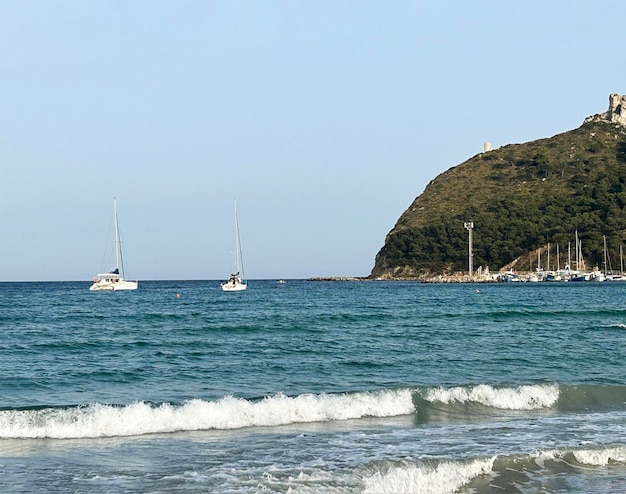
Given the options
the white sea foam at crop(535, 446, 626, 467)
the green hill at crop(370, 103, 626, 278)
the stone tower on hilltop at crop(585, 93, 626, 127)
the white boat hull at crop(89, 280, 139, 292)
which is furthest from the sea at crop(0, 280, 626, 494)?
the stone tower on hilltop at crop(585, 93, 626, 127)

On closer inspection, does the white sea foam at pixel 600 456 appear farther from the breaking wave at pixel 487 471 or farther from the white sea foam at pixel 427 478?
the white sea foam at pixel 427 478

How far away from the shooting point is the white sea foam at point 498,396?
19688mm

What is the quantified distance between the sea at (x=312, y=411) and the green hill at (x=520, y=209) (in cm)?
10151

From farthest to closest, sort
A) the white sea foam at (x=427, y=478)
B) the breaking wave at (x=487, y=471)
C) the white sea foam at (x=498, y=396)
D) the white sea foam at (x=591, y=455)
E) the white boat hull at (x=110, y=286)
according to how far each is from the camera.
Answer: the white boat hull at (x=110, y=286) → the white sea foam at (x=498, y=396) → the white sea foam at (x=591, y=455) → the breaking wave at (x=487, y=471) → the white sea foam at (x=427, y=478)

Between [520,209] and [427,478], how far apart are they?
133313 mm

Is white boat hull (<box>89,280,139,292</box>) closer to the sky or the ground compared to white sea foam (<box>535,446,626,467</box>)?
closer to the sky

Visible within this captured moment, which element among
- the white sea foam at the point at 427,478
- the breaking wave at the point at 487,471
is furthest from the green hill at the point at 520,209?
the white sea foam at the point at 427,478

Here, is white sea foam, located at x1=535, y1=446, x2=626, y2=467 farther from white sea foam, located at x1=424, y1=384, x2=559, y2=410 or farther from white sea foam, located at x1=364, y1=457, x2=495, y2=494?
white sea foam, located at x1=424, y1=384, x2=559, y2=410

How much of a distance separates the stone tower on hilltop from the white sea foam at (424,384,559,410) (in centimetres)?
17678

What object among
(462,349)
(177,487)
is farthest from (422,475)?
(462,349)

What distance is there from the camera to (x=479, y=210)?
484ft

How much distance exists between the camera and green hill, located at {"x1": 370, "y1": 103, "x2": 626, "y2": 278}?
433 ft

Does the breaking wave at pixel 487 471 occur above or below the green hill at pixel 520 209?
below

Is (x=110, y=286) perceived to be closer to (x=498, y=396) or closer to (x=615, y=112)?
(x=498, y=396)
